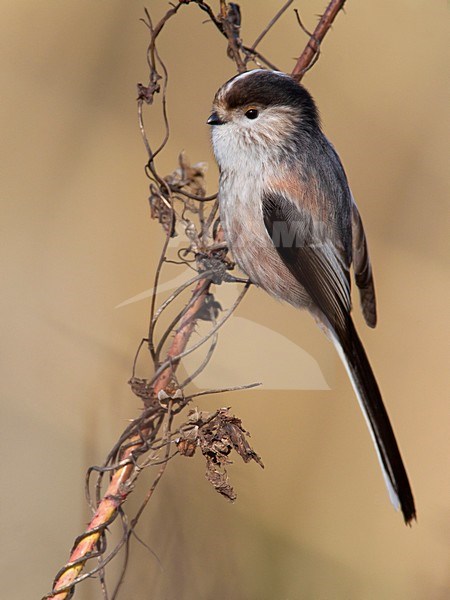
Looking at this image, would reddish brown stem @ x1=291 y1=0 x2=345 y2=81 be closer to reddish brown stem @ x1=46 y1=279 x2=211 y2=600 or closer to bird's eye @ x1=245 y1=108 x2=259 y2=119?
bird's eye @ x1=245 y1=108 x2=259 y2=119

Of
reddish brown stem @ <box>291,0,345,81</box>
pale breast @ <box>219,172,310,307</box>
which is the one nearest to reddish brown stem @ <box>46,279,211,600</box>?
pale breast @ <box>219,172,310,307</box>

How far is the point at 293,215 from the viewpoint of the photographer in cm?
97

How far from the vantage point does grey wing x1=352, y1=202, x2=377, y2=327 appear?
3.52ft

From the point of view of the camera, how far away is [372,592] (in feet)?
3.56

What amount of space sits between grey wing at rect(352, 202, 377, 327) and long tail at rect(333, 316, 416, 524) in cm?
14

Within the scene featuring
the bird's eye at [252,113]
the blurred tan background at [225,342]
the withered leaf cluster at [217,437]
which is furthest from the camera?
the blurred tan background at [225,342]

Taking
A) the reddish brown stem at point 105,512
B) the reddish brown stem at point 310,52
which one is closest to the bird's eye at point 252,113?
the reddish brown stem at point 310,52

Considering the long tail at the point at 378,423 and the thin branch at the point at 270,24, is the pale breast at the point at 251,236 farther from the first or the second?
the thin branch at the point at 270,24

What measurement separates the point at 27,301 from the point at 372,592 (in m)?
0.67

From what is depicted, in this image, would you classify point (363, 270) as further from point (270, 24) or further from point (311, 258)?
point (270, 24)

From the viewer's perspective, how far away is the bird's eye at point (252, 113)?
94 centimetres

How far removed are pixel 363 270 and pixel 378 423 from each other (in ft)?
0.82

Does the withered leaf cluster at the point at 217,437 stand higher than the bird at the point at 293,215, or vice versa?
the bird at the point at 293,215

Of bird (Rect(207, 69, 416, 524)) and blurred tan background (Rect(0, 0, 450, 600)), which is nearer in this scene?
bird (Rect(207, 69, 416, 524))
